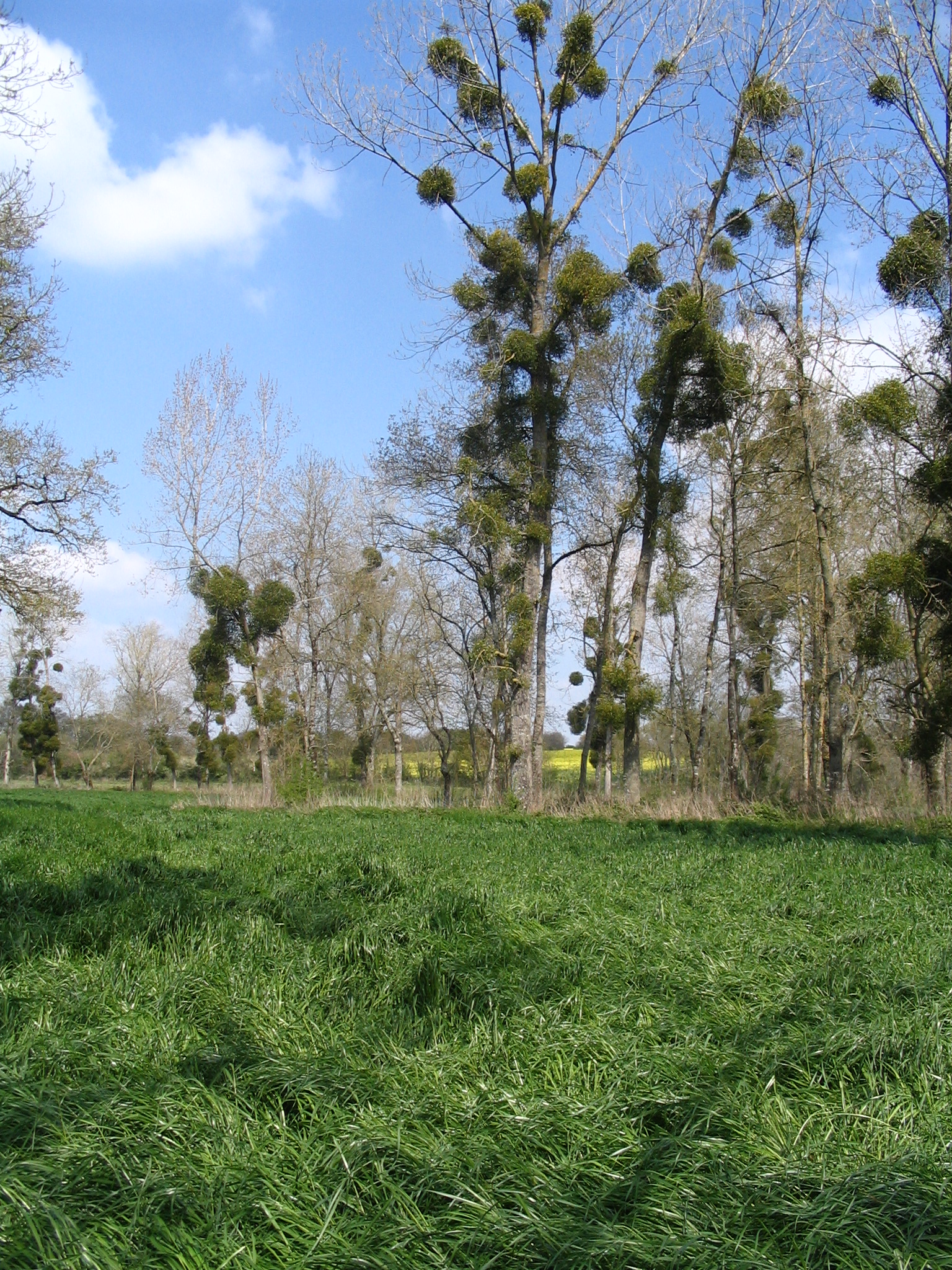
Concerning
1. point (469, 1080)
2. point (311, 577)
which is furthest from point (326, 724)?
point (469, 1080)

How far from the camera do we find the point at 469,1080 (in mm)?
2512

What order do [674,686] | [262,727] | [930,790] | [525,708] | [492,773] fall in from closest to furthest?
1. [930,790]
2. [525,708]
3. [492,773]
4. [262,727]
5. [674,686]

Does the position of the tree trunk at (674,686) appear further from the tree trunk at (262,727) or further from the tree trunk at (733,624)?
the tree trunk at (262,727)

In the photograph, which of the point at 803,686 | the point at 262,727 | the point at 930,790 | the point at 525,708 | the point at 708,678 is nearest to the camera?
the point at 930,790

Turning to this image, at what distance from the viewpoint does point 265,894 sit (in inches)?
208

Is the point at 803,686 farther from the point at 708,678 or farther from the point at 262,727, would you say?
the point at 262,727

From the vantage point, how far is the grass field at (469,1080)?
175 centimetres

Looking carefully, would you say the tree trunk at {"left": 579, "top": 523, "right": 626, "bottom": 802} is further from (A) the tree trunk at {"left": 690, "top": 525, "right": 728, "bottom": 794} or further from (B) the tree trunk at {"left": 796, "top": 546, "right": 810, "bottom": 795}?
(B) the tree trunk at {"left": 796, "top": 546, "right": 810, "bottom": 795}

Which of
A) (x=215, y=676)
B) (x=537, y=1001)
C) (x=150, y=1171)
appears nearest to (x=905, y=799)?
(x=537, y=1001)

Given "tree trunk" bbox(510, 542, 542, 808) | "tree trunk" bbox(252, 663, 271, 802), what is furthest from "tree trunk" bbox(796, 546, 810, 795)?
"tree trunk" bbox(252, 663, 271, 802)

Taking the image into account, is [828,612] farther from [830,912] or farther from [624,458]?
[830,912]

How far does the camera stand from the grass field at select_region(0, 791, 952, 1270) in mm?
1755

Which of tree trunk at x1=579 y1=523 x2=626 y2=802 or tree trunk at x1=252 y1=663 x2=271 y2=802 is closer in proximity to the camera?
tree trunk at x1=579 y1=523 x2=626 y2=802

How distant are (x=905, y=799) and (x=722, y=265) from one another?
44.9 feet
